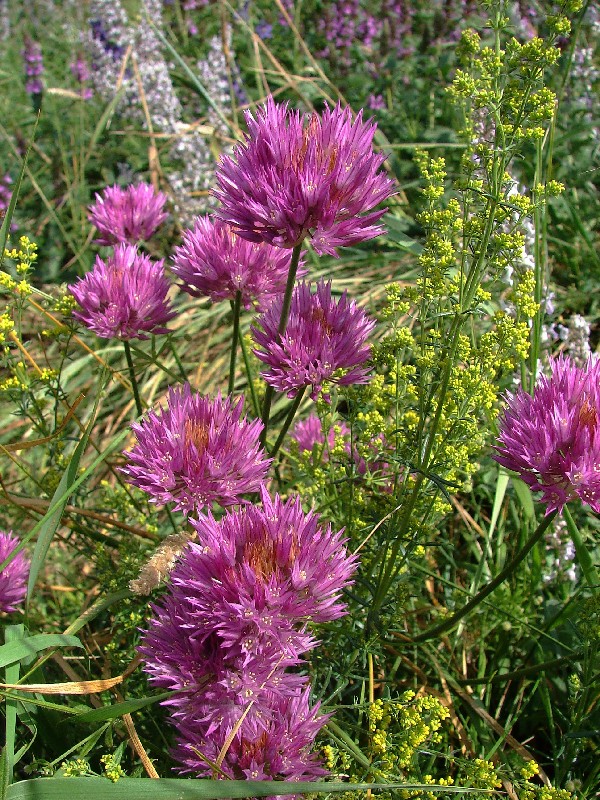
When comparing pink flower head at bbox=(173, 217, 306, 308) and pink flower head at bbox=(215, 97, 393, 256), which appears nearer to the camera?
pink flower head at bbox=(215, 97, 393, 256)

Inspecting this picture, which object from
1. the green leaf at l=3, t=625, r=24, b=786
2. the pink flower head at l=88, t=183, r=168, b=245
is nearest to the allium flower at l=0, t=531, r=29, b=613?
the green leaf at l=3, t=625, r=24, b=786

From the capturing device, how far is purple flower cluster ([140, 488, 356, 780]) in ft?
4.54

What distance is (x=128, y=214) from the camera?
2.46 meters

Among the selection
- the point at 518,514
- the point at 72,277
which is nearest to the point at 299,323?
the point at 518,514

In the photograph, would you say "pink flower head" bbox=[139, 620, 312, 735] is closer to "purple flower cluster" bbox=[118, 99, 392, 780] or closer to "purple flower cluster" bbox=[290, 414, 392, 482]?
"purple flower cluster" bbox=[118, 99, 392, 780]

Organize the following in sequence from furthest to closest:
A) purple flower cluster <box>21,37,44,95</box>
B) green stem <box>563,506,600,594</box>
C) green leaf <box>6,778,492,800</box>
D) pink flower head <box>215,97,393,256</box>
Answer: purple flower cluster <box>21,37,44,95</box>, green stem <box>563,506,600,594</box>, pink flower head <box>215,97,393,256</box>, green leaf <box>6,778,492,800</box>

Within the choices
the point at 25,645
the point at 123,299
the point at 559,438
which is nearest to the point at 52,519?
the point at 25,645

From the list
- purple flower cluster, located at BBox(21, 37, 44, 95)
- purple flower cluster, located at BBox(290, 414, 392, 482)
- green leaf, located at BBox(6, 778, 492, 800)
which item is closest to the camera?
green leaf, located at BBox(6, 778, 492, 800)

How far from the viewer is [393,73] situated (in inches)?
210

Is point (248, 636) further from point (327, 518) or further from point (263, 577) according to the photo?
point (327, 518)

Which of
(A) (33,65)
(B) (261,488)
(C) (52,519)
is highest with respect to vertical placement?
(A) (33,65)

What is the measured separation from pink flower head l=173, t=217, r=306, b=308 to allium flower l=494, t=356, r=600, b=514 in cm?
69

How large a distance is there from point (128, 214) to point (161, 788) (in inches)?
64.4

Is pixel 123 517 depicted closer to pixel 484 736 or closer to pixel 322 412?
pixel 322 412
